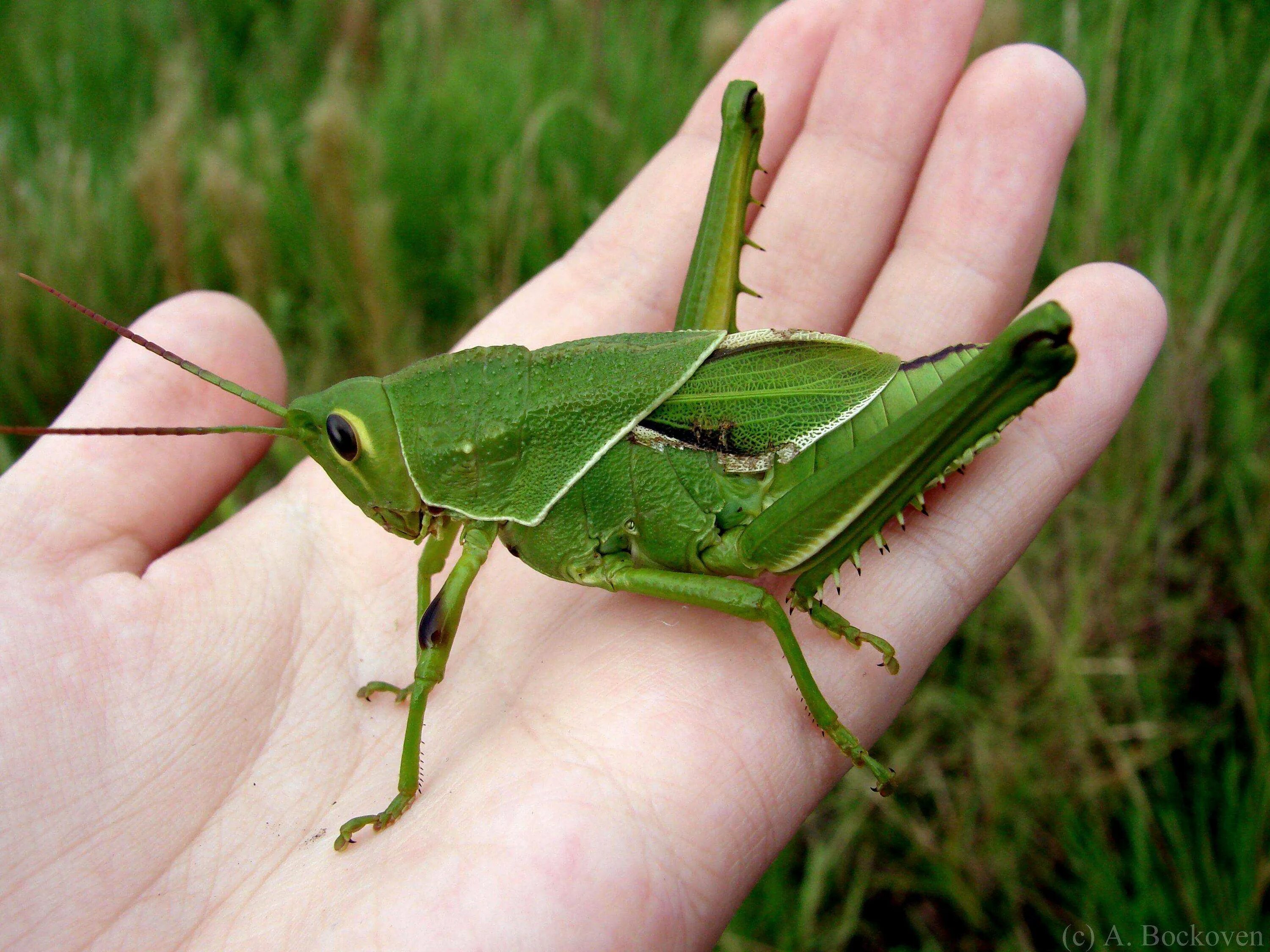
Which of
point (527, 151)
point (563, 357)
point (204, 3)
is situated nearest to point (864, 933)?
point (563, 357)

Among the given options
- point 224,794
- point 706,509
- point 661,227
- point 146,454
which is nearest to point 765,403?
point 706,509

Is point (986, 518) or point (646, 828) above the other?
point (986, 518)

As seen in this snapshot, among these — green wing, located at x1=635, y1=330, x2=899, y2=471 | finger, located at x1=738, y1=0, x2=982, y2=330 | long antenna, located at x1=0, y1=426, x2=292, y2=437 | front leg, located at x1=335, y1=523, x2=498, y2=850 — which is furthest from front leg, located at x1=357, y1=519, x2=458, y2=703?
finger, located at x1=738, y1=0, x2=982, y2=330

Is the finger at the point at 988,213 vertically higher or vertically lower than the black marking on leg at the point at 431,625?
higher

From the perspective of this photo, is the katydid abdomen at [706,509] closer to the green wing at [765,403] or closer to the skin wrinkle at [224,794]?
the green wing at [765,403]

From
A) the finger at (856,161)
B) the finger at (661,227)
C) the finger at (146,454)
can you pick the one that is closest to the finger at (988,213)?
the finger at (856,161)

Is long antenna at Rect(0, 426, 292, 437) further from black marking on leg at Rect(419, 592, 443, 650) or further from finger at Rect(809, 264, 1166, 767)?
finger at Rect(809, 264, 1166, 767)

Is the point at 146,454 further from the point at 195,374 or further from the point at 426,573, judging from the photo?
the point at 426,573
